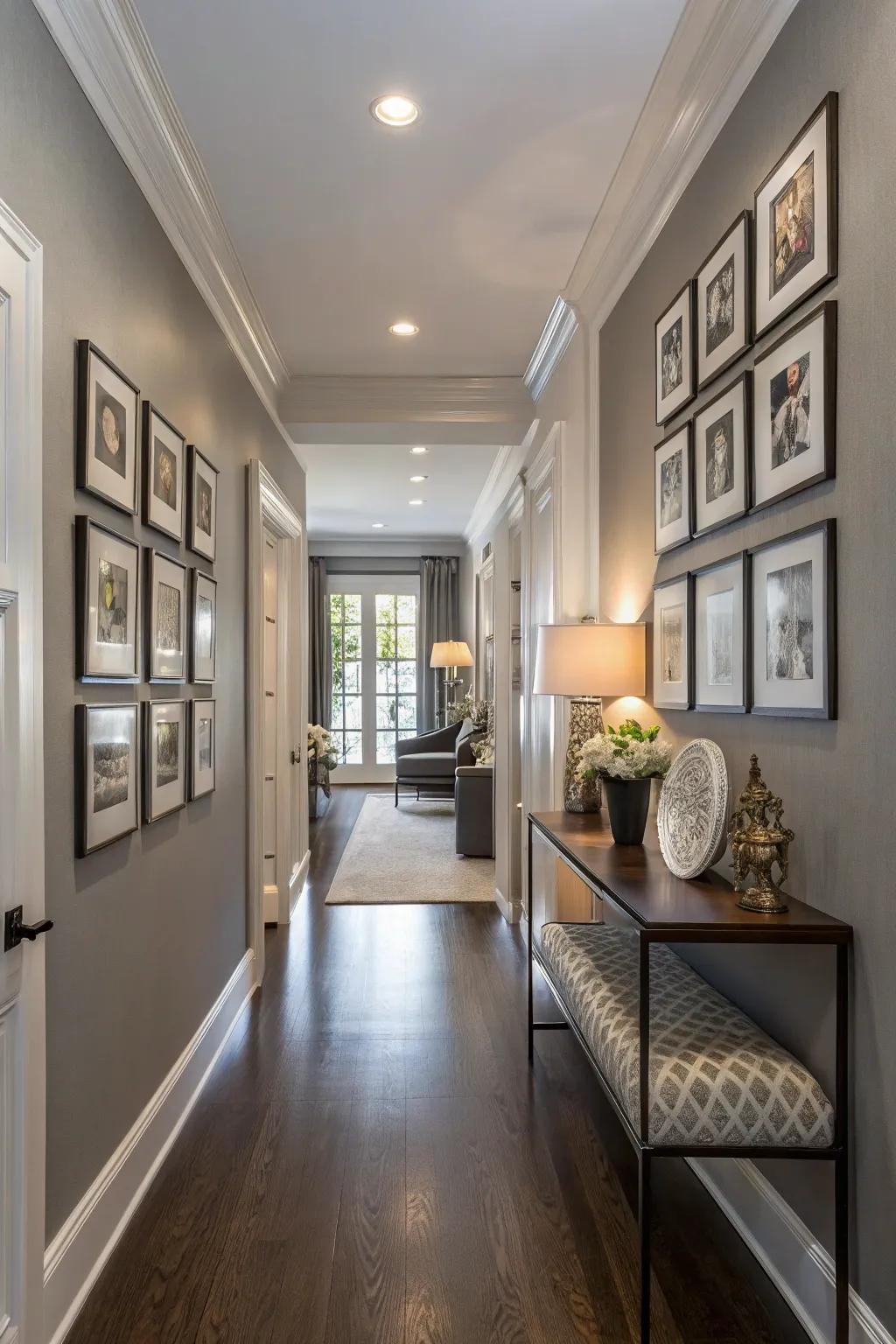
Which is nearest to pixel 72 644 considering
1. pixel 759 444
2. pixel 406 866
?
pixel 759 444

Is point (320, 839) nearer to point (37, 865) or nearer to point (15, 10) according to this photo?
point (37, 865)

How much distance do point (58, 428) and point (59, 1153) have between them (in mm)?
1463

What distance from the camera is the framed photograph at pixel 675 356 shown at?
2355 millimetres

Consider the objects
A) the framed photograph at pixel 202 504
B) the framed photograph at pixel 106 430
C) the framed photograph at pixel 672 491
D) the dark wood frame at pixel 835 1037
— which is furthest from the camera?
the framed photograph at pixel 202 504

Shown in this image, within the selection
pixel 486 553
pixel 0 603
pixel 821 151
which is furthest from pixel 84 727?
pixel 486 553

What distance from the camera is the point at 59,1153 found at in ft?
5.81

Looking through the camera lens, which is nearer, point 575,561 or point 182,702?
point 182,702

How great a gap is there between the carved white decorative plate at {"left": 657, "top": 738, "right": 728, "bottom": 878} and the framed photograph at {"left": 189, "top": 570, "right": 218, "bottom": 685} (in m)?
1.52

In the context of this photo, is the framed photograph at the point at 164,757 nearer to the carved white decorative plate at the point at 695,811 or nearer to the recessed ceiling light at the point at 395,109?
the carved white decorative plate at the point at 695,811

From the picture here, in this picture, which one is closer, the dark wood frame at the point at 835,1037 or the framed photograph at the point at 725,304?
the dark wood frame at the point at 835,1037

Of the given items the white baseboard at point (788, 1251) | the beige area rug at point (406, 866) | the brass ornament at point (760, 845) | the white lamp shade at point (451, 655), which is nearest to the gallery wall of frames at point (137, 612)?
the brass ornament at point (760, 845)

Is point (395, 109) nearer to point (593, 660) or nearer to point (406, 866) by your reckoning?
point (593, 660)

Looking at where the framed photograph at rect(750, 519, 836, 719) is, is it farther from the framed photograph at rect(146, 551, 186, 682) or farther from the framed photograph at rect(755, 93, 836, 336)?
the framed photograph at rect(146, 551, 186, 682)

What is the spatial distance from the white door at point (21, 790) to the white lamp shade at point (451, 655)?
777 centimetres
